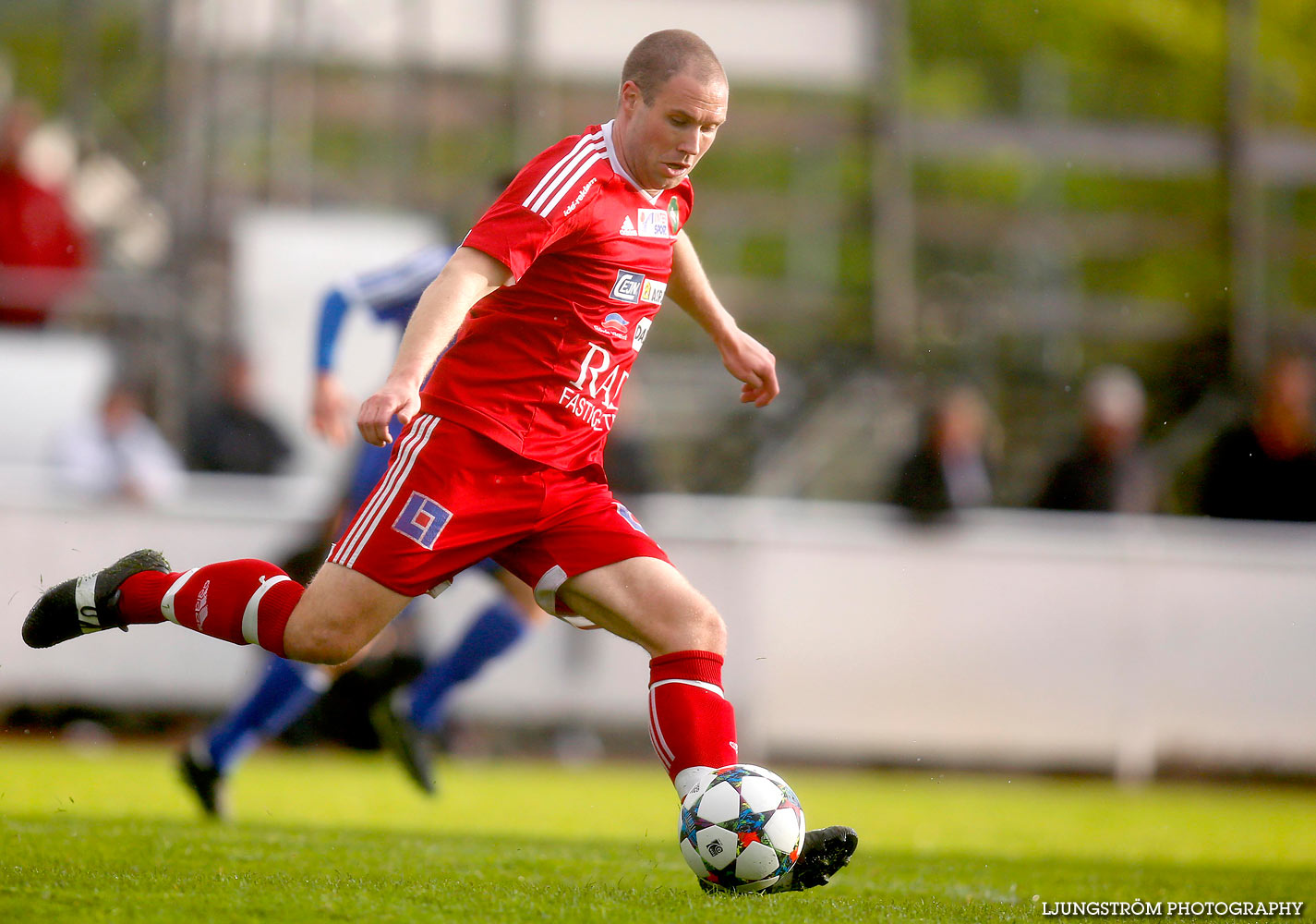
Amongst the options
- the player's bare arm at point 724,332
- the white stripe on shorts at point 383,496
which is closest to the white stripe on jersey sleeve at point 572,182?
the player's bare arm at point 724,332

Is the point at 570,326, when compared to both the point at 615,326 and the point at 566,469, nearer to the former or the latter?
the point at 615,326

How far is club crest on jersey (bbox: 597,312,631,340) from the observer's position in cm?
405

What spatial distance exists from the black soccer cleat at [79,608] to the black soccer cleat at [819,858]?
186cm

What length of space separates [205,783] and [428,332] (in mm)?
2875

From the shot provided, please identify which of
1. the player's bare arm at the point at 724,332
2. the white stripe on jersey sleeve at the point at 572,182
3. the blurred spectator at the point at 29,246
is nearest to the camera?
the white stripe on jersey sleeve at the point at 572,182

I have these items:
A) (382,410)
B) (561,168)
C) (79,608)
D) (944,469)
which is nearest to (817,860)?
(382,410)

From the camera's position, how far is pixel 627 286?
159 inches

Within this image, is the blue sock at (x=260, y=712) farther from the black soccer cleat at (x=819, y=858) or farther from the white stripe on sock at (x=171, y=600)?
the black soccer cleat at (x=819, y=858)

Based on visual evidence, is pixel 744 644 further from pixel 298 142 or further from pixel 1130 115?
pixel 1130 115

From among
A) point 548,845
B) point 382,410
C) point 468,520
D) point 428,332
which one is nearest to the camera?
point 382,410

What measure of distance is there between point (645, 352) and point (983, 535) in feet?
13.2

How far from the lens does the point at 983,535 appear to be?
933 centimetres

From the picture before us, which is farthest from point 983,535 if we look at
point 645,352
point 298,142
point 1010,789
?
point 298,142

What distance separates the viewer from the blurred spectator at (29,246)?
36.9 feet
